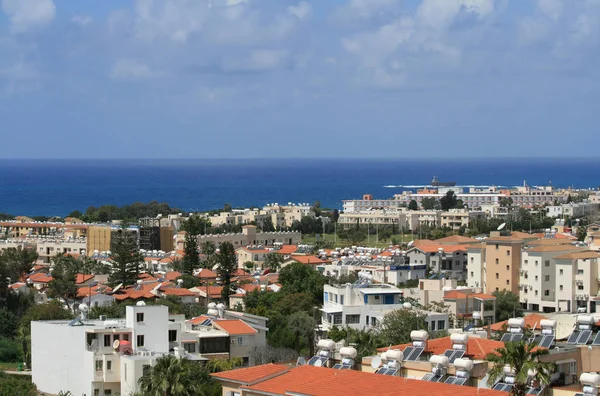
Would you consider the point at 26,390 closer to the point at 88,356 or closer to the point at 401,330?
the point at 88,356

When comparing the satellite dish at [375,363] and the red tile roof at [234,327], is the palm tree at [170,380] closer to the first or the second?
the satellite dish at [375,363]

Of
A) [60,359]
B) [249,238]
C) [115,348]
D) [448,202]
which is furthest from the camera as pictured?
[448,202]

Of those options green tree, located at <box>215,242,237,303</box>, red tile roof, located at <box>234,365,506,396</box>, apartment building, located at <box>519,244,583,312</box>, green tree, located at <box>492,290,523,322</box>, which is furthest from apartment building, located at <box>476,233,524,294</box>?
red tile roof, located at <box>234,365,506,396</box>

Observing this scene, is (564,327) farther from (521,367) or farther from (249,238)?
(249,238)

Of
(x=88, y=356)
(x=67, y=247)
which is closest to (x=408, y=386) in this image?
(x=88, y=356)

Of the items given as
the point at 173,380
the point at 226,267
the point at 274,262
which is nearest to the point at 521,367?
the point at 173,380

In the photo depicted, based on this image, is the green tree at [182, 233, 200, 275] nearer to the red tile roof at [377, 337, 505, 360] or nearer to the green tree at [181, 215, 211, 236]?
the green tree at [181, 215, 211, 236]
